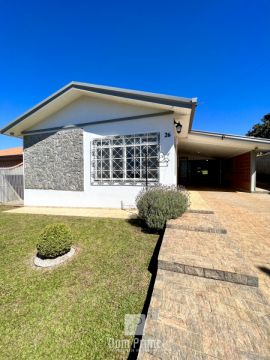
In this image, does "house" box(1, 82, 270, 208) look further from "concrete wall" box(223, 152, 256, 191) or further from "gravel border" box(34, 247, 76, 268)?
"gravel border" box(34, 247, 76, 268)

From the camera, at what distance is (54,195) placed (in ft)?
30.0

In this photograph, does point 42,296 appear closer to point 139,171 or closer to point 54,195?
point 139,171

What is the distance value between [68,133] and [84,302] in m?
7.79

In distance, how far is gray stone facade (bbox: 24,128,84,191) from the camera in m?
8.63

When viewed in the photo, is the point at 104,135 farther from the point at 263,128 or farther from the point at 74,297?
the point at 263,128

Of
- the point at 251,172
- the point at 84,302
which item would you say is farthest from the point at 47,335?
the point at 251,172

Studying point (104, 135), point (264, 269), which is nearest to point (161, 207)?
point (264, 269)

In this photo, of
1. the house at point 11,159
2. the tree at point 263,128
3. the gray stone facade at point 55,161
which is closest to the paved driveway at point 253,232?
the gray stone facade at point 55,161

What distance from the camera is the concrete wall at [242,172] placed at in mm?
12062

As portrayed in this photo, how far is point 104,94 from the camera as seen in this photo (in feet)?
24.8

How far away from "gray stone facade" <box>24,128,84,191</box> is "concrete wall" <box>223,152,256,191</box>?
10688mm

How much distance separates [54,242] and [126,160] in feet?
16.0

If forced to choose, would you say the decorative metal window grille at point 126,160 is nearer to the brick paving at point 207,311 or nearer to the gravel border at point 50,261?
→ the brick paving at point 207,311

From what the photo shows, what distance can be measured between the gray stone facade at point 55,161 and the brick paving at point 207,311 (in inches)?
253
